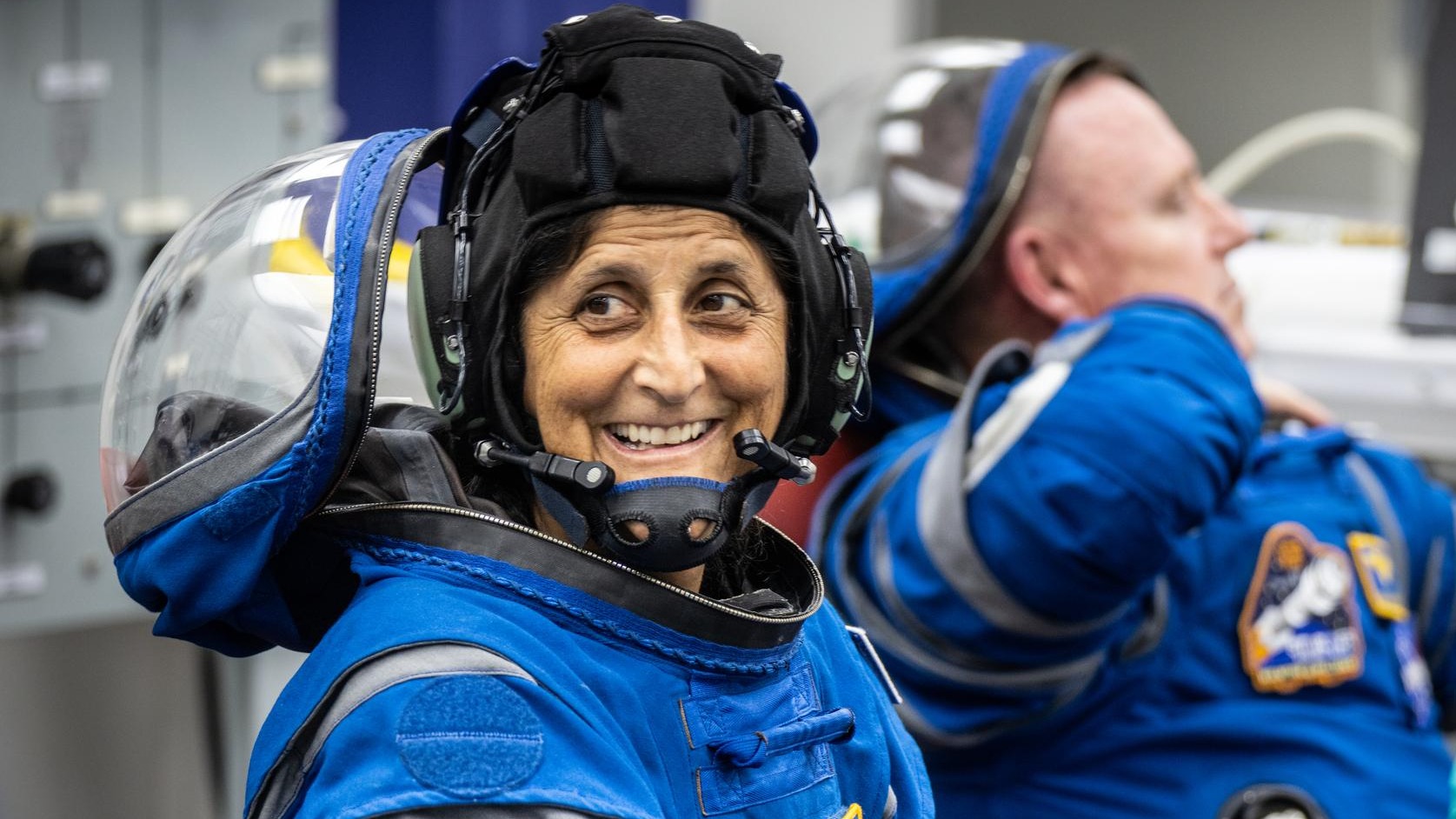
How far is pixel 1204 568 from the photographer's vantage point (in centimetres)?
205

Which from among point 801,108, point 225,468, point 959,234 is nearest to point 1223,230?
point 959,234

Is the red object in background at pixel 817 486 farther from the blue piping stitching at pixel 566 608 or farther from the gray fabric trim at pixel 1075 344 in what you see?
the blue piping stitching at pixel 566 608

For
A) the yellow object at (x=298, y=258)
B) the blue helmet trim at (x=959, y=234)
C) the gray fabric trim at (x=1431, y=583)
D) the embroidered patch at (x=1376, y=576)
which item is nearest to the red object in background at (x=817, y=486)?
the blue helmet trim at (x=959, y=234)

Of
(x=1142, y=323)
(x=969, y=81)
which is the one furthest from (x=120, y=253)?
(x=1142, y=323)

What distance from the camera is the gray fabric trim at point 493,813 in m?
0.98

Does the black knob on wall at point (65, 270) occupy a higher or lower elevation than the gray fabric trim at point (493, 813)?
Answer: lower

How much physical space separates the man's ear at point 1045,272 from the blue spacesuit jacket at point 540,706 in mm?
1019

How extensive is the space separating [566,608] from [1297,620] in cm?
119

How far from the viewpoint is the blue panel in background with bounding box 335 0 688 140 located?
13.4ft

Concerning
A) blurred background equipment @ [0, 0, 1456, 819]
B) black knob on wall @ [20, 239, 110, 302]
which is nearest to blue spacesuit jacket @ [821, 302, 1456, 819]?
blurred background equipment @ [0, 0, 1456, 819]

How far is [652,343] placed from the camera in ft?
3.80

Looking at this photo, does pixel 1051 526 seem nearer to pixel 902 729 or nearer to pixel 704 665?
pixel 902 729

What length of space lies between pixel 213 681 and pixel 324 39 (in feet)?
3.76

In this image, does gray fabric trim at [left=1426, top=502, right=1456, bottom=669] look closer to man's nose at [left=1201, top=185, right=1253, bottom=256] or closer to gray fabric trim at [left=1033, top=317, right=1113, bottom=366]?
man's nose at [left=1201, top=185, right=1253, bottom=256]
